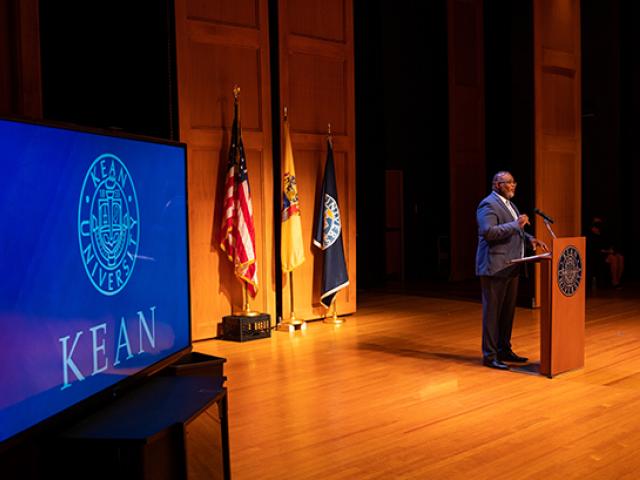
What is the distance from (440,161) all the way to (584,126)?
246cm

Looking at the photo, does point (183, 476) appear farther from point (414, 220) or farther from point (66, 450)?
point (414, 220)

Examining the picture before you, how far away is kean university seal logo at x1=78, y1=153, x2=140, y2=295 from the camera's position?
110 inches

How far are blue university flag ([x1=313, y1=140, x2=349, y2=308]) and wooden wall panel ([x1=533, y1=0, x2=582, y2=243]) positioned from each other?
2.42 metres

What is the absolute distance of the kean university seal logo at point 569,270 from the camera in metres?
5.45

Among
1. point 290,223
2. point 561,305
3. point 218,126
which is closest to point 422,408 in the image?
point 561,305

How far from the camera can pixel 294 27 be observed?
27.1ft

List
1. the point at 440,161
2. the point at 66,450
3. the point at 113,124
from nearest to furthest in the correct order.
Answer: the point at 66,450 < the point at 113,124 < the point at 440,161

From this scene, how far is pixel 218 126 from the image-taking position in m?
7.55

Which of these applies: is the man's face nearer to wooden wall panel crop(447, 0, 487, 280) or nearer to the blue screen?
the blue screen

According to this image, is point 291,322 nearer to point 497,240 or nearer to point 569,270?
point 497,240

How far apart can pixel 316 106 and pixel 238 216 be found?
181cm

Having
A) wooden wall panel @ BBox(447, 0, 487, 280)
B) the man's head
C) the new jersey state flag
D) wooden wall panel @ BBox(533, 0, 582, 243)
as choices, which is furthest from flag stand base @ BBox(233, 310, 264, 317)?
wooden wall panel @ BBox(447, 0, 487, 280)

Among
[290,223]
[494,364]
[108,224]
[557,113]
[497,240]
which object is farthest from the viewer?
[557,113]

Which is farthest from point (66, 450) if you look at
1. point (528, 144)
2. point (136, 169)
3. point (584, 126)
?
point (584, 126)
